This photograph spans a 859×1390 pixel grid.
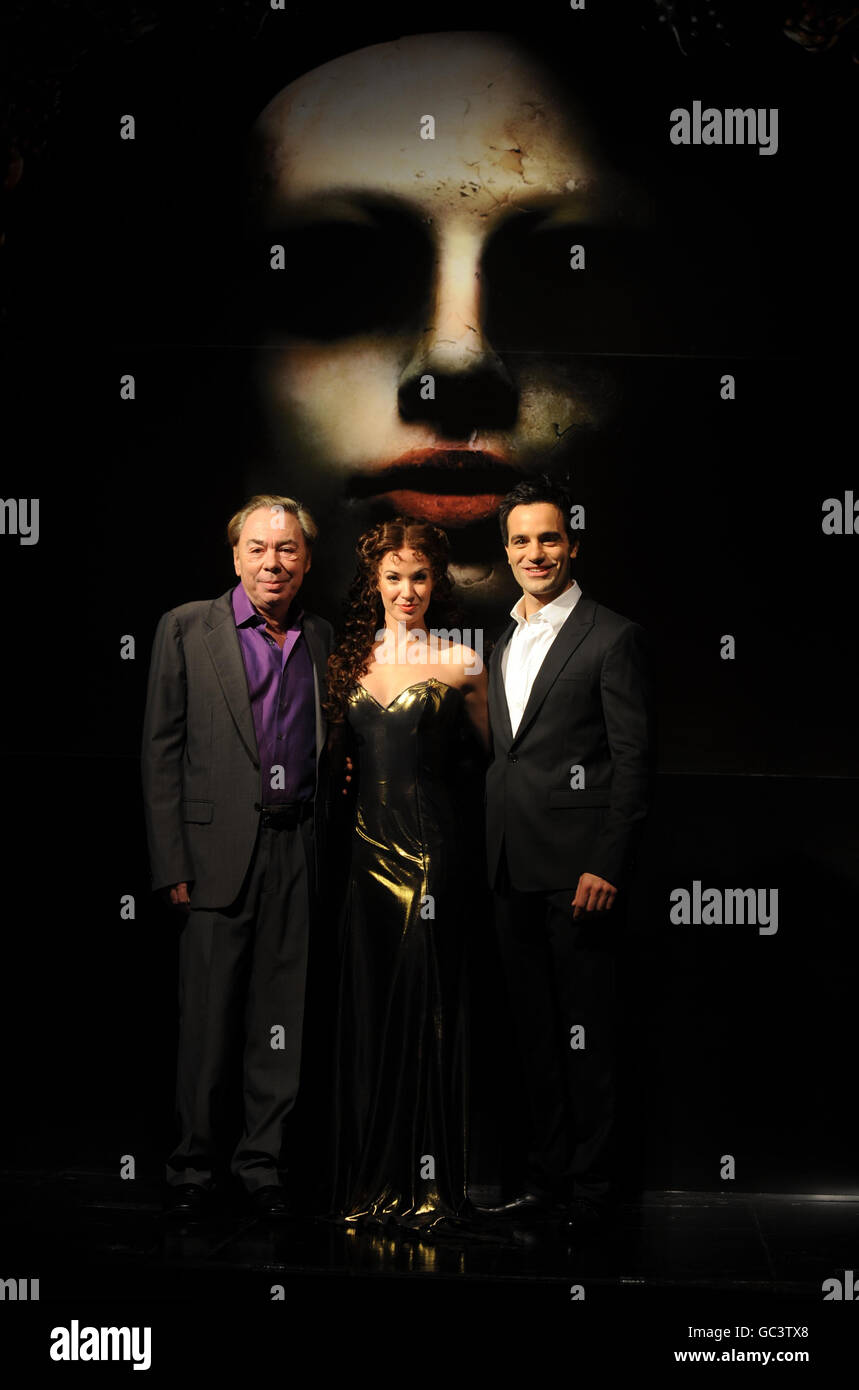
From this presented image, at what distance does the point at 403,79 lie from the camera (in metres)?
5.27

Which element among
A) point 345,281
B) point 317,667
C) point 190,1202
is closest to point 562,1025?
point 190,1202

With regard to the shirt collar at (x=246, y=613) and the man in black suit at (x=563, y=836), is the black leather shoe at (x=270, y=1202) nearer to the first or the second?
the man in black suit at (x=563, y=836)

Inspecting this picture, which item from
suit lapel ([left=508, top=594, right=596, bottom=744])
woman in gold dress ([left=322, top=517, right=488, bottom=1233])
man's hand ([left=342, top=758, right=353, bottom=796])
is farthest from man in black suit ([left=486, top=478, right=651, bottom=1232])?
man's hand ([left=342, top=758, right=353, bottom=796])

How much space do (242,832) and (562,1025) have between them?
111 cm

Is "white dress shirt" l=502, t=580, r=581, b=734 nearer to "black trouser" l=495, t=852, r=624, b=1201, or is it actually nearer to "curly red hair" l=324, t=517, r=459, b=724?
"curly red hair" l=324, t=517, r=459, b=724

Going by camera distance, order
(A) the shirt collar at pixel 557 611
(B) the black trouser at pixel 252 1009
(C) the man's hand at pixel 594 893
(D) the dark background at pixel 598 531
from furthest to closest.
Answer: (D) the dark background at pixel 598 531, (A) the shirt collar at pixel 557 611, (B) the black trouser at pixel 252 1009, (C) the man's hand at pixel 594 893

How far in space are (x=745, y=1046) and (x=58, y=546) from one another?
2884 millimetres

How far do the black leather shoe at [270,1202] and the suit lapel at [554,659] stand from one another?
1.49 metres

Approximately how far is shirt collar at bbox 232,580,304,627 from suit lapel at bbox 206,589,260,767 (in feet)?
0.09

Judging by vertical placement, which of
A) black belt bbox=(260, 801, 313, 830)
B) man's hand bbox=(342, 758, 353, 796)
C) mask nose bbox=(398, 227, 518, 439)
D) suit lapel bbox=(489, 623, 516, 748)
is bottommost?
black belt bbox=(260, 801, 313, 830)

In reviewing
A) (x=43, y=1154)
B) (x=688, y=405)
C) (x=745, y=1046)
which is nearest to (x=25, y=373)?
(x=688, y=405)

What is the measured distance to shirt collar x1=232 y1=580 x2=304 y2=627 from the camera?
4.71 meters

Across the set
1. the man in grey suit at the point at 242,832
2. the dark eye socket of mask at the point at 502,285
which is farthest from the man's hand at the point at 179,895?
the dark eye socket of mask at the point at 502,285

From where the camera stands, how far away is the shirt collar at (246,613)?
15.5 feet
